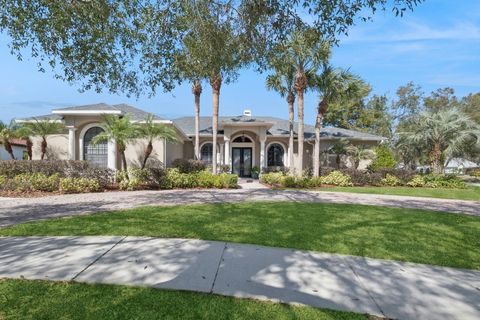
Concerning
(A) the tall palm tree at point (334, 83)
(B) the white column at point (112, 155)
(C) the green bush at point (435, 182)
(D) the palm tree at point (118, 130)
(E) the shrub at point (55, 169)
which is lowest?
(C) the green bush at point (435, 182)

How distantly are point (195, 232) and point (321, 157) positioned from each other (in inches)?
813

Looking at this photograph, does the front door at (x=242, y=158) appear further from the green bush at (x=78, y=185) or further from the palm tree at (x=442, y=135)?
the green bush at (x=78, y=185)

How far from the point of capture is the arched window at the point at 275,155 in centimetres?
2764

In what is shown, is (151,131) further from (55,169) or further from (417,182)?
(417,182)

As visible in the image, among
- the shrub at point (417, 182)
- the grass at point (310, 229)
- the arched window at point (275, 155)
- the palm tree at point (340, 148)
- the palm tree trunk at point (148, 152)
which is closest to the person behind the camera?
the grass at point (310, 229)

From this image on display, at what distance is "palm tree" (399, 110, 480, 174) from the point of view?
2269 cm

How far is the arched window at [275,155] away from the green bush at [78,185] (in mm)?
Result: 14900

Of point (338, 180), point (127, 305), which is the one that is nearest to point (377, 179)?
point (338, 180)

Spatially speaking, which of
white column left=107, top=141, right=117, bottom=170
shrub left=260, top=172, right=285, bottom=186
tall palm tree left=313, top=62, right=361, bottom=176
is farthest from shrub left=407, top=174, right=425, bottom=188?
white column left=107, top=141, right=117, bottom=170

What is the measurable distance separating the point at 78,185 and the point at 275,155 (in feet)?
52.7

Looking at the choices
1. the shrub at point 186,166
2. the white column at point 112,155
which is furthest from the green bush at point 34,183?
the shrub at point 186,166

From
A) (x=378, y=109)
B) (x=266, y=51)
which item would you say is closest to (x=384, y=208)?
(x=266, y=51)

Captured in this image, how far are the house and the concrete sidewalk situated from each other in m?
12.9

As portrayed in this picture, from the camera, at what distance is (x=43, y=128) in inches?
741
